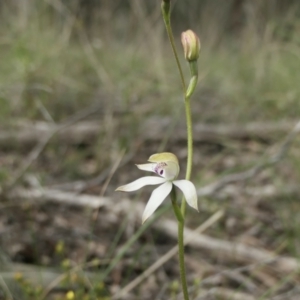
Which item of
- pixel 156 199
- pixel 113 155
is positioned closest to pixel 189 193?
pixel 156 199

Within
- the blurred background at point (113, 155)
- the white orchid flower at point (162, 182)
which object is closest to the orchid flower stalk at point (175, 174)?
the white orchid flower at point (162, 182)

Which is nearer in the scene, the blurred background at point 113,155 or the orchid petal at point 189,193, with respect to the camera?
the orchid petal at point 189,193

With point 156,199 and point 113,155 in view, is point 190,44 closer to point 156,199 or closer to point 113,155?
point 156,199

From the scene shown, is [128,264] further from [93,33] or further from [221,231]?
[93,33]

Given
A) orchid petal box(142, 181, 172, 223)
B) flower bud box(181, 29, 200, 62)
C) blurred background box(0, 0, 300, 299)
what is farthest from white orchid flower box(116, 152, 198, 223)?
blurred background box(0, 0, 300, 299)

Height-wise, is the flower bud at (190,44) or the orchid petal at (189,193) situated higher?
the flower bud at (190,44)

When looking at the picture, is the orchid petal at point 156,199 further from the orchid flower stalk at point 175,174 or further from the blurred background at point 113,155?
the blurred background at point 113,155
